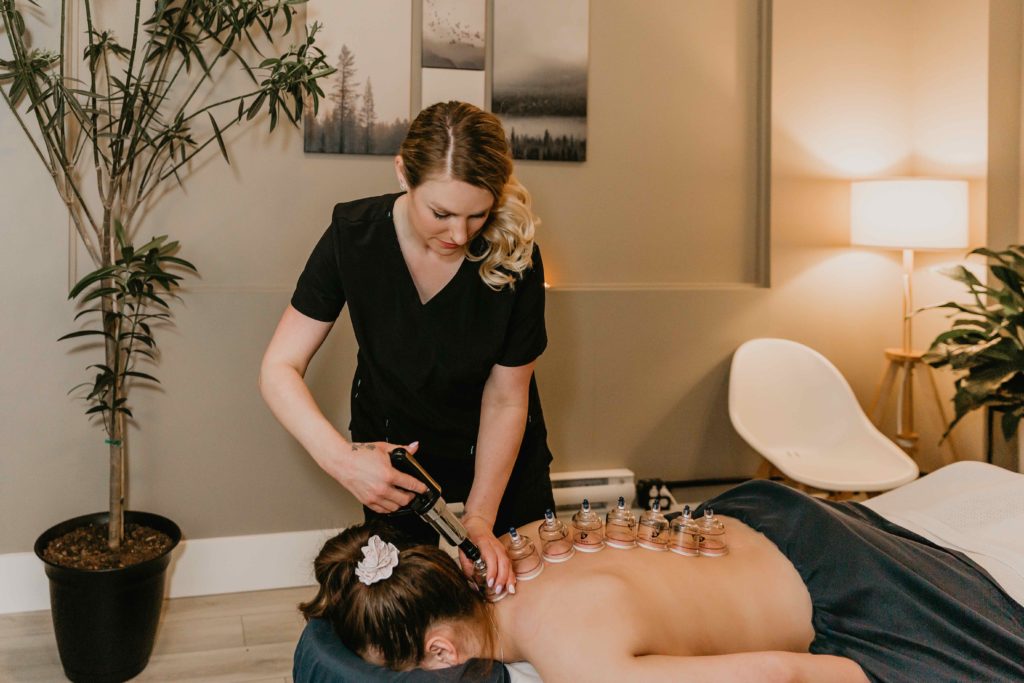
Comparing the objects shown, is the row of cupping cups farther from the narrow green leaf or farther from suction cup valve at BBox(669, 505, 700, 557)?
the narrow green leaf

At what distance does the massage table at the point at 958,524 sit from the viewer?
1.38m

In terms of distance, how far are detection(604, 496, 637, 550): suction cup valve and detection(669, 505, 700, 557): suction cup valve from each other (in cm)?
7

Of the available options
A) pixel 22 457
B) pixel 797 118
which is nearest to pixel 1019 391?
pixel 797 118

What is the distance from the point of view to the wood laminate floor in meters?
2.29

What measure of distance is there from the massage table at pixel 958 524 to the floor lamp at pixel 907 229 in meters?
1.21

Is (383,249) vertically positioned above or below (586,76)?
below

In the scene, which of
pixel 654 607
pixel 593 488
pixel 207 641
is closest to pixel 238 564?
pixel 207 641

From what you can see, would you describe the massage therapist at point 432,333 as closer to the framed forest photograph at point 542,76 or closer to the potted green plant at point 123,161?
the potted green plant at point 123,161

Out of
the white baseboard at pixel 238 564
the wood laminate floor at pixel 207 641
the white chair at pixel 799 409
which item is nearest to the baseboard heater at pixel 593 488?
the white chair at pixel 799 409

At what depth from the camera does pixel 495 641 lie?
4.74 feet

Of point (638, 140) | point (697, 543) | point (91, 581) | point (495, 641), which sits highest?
point (638, 140)

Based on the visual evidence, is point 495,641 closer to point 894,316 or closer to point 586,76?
point 586,76

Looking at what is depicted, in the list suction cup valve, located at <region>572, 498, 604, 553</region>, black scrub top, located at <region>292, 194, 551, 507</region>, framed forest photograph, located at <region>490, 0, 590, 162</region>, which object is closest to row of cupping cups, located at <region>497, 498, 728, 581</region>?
suction cup valve, located at <region>572, 498, 604, 553</region>

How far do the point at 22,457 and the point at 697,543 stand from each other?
209cm
